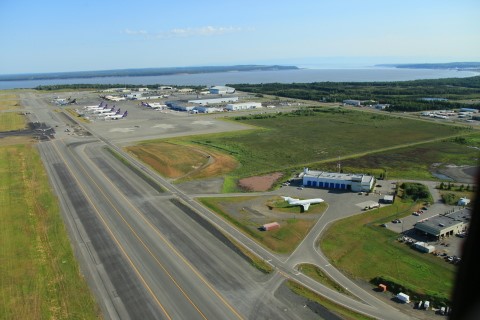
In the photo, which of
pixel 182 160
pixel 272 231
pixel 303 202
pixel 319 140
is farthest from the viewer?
pixel 319 140

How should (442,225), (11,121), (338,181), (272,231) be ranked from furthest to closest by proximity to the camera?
(11,121) < (338,181) < (272,231) < (442,225)

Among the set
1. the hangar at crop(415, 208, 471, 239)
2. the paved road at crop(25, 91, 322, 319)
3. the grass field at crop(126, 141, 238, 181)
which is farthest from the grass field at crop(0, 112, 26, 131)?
the hangar at crop(415, 208, 471, 239)

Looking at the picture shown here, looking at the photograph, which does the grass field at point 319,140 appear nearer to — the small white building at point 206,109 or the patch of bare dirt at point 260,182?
the patch of bare dirt at point 260,182

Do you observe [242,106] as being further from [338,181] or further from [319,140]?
[338,181]

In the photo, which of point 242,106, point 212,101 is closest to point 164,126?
point 242,106

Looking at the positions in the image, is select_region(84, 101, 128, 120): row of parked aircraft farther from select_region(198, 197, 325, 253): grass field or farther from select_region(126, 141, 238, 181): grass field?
select_region(198, 197, 325, 253): grass field

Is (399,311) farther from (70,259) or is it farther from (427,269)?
(70,259)

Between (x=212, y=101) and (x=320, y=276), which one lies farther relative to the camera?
(x=212, y=101)

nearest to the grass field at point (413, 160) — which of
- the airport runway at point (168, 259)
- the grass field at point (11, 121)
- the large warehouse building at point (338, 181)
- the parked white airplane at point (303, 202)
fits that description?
the large warehouse building at point (338, 181)
